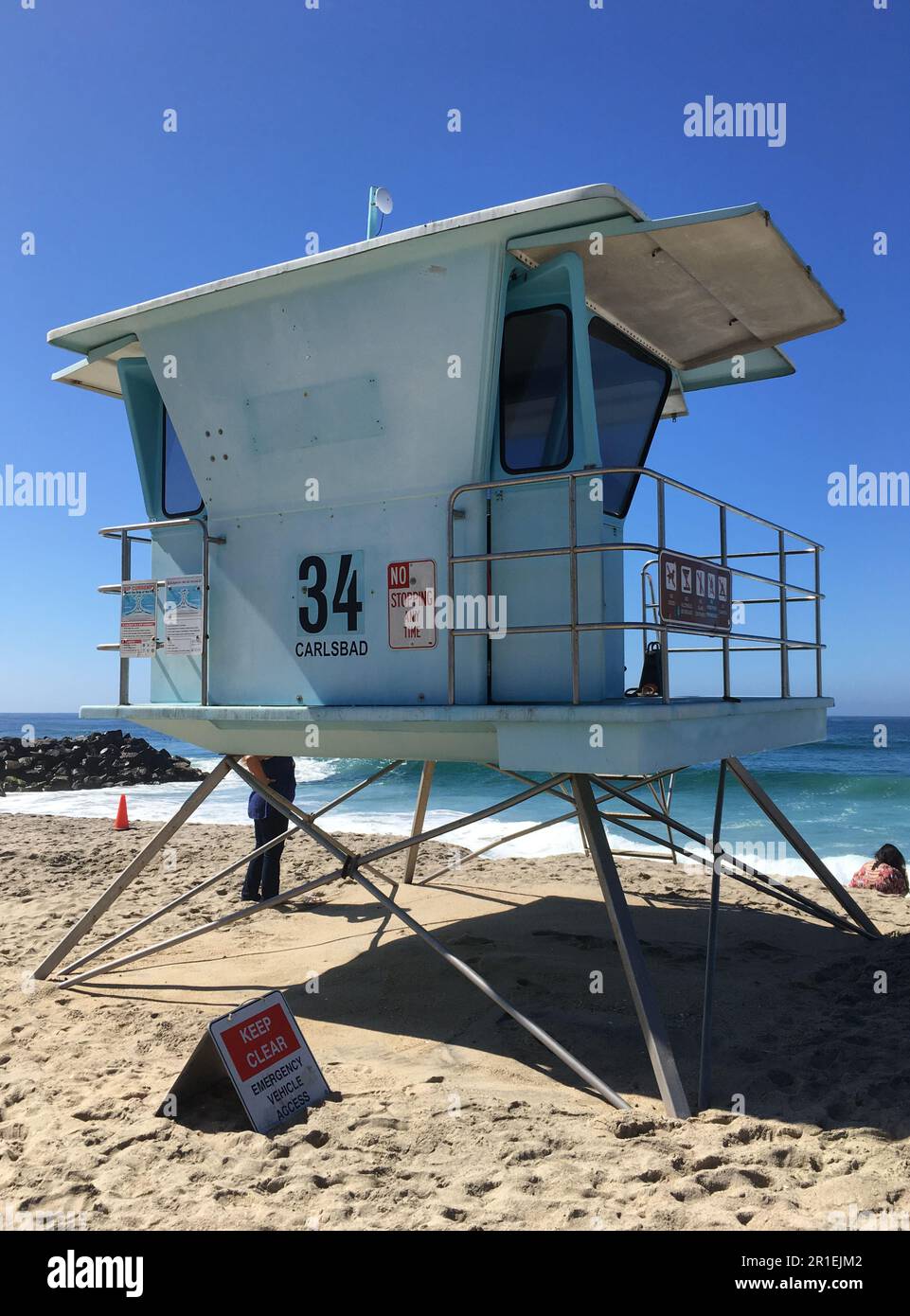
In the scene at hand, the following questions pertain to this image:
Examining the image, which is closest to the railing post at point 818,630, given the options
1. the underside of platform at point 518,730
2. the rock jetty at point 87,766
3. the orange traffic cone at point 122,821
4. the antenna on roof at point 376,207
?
the underside of platform at point 518,730

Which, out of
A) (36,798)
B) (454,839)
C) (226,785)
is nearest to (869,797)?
(454,839)

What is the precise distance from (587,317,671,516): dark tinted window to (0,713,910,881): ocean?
12.0 feet

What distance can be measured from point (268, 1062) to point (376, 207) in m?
5.58

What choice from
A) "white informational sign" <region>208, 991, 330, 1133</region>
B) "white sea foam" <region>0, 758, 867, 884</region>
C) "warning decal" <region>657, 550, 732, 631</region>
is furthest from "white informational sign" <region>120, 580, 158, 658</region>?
"white sea foam" <region>0, 758, 867, 884</region>

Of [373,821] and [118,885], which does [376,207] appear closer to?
[118,885]

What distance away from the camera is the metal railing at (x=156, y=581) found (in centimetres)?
693

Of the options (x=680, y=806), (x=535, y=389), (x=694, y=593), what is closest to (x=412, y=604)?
(x=535, y=389)

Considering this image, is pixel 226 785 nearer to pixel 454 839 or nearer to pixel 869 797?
pixel 454 839

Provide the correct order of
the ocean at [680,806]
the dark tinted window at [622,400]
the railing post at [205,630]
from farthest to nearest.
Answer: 1. the ocean at [680,806]
2. the dark tinted window at [622,400]
3. the railing post at [205,630]

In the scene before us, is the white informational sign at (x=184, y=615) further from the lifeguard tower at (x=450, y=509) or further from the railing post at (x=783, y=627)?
the railing post at (x=783, y=627)

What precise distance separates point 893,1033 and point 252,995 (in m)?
4.20

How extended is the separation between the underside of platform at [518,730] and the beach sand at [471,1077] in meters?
1.71

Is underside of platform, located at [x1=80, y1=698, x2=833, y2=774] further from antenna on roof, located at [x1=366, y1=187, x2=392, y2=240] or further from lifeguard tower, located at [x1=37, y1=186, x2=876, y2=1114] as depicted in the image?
antenna on roof, located at [x1=366, y1=187, x2=392, y2=240]

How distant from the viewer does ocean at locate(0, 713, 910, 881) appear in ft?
60.7
